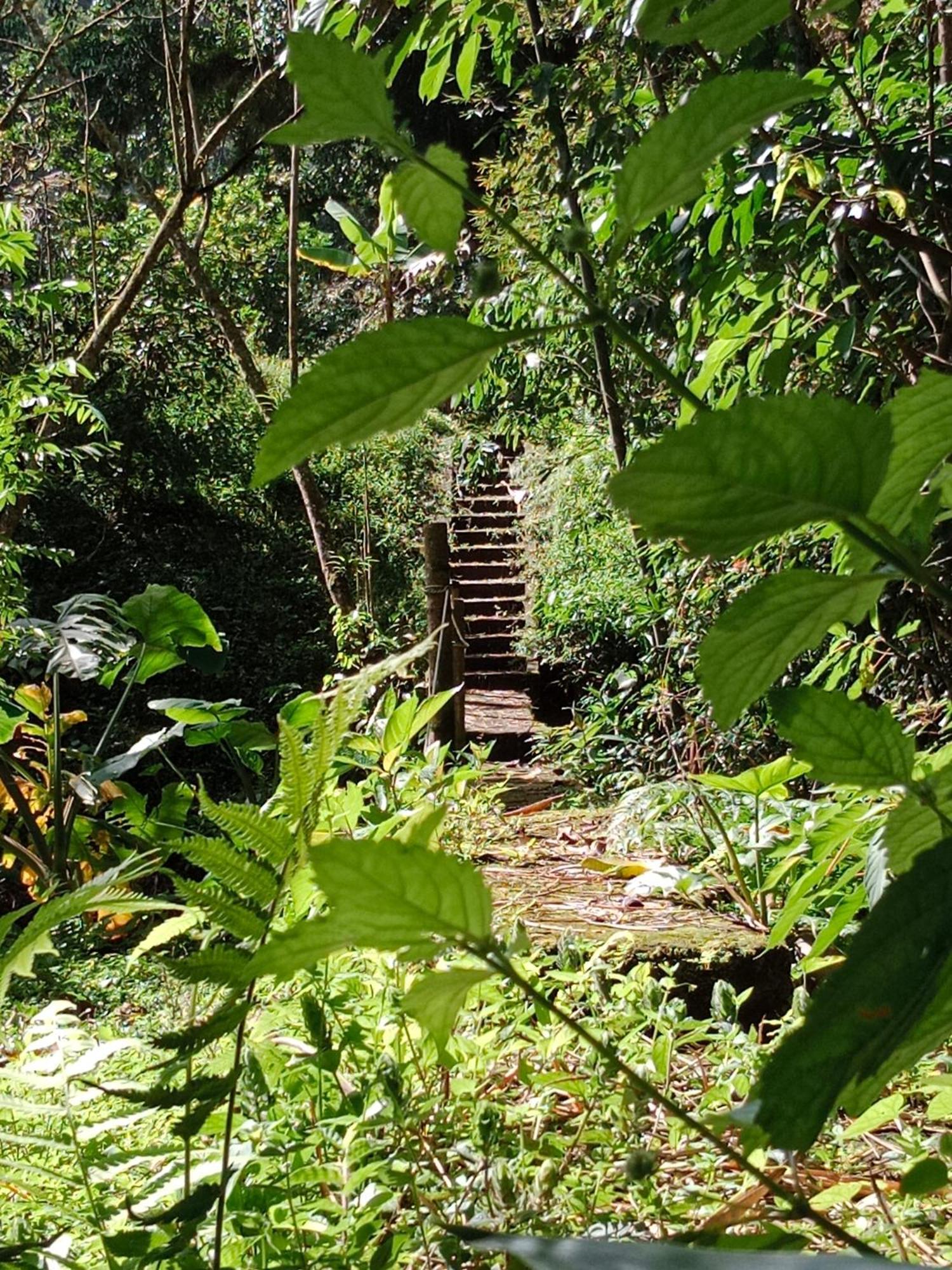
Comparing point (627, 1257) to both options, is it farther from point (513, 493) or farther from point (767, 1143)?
point (513, 493)

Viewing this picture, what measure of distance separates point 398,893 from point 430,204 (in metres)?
0.22

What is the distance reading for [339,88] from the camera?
0.35 meters

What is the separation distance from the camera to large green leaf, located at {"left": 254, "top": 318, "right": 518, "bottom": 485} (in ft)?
1.08

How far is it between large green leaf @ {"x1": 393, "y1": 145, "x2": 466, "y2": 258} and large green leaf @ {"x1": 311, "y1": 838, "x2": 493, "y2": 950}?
0.62 ft

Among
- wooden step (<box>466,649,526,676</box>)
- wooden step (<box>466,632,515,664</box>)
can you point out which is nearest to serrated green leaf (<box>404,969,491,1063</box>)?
wooden step (<box>466,649,526,676</box>)

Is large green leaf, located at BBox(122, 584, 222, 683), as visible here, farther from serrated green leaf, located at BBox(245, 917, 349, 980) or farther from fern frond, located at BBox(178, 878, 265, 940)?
serrated green leaf, located at BBox(245, 917, 349, 980)

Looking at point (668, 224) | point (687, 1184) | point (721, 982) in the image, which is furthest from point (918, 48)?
point (687, 1184)

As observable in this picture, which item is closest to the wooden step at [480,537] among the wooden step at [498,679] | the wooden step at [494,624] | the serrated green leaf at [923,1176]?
the wooden step at [494,624]

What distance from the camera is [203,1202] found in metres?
0.58

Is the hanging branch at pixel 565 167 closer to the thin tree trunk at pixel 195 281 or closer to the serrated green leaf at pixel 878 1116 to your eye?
the serrated green leaf at pixel 878 1116

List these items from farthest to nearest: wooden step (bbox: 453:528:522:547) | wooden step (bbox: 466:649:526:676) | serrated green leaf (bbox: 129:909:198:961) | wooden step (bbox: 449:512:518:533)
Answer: wooden step (bbox: 449:512:518:533), wooden step (bbox: 453:528:522:547), wooden step (bbox: 466:649:526:676), serrated green leaf (bbox: 129:909:198:961)

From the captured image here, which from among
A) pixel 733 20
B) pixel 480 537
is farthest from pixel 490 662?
pixel 733 20

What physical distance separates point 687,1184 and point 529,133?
15.8ft

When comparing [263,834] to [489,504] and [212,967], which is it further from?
[489,504]
